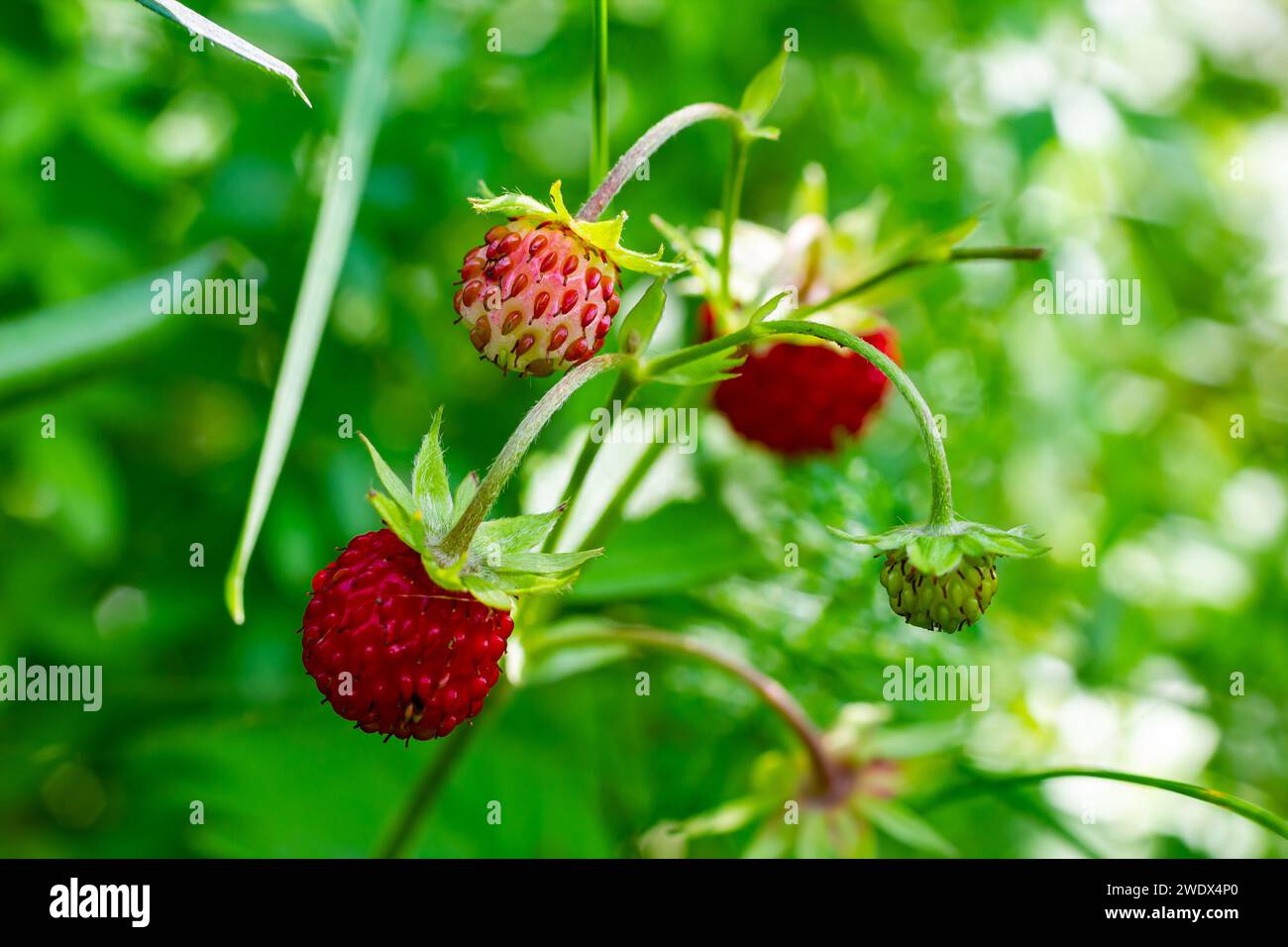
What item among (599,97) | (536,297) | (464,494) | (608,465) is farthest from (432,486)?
(608,465)

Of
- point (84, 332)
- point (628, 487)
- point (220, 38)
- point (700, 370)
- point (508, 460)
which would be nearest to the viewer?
point (220, 38)

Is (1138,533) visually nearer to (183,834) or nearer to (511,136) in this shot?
(511,136)

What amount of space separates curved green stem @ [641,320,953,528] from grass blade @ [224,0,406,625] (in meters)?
0.20

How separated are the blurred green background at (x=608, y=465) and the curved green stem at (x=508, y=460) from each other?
15.5 inches

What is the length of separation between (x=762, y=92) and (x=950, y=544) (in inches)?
11.7

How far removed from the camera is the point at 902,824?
1.00 metres

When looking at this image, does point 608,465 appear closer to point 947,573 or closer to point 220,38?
point 947,573

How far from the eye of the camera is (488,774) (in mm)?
1345

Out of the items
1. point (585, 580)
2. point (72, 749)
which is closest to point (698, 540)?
point (585, 580)

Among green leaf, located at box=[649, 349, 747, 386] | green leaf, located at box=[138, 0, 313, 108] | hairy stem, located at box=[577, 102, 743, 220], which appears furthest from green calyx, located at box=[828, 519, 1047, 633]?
green leaf, located at box=[138, 0, 313, 108]

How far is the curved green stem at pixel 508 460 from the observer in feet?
1.91

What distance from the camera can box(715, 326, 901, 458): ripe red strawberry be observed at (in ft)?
3.34
